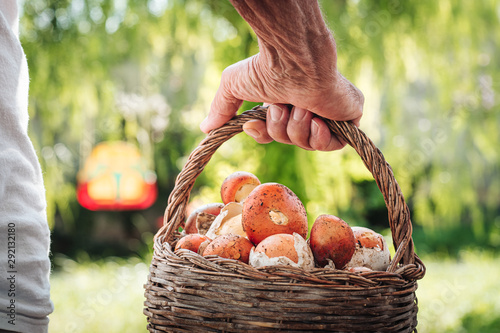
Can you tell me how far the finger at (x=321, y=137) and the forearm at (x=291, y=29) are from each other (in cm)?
16

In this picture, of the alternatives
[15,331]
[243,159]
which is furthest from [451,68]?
[15,331]

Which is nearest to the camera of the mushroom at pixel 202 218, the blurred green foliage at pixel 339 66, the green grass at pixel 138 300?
the mushroom at pixel 202 218

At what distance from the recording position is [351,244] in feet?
2.44

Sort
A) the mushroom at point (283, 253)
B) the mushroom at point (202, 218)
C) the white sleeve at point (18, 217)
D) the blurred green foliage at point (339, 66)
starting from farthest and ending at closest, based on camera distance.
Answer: the blurred green foliage at point (339, 66)
the mushroom at point (202, 218)
the mushroom at point (283, 253)
the white sleeve at point (18, 217)

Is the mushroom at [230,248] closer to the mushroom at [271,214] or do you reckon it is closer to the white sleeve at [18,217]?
the mushroom at [271,214]

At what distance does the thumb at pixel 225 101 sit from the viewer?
2.63 feet

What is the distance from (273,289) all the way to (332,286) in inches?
3.2

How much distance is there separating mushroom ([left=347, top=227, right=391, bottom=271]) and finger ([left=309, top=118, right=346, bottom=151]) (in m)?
0.18

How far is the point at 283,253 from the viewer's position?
2.24 feet

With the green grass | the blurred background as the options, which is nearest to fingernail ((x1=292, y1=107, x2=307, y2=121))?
the blurred background

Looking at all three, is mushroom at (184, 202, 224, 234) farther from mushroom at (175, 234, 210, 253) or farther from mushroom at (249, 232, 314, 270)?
mushroom at (249, 232, 314, 270)

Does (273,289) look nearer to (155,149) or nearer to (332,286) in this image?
(332,286)

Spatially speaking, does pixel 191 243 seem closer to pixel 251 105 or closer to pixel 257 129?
pixel 257 129

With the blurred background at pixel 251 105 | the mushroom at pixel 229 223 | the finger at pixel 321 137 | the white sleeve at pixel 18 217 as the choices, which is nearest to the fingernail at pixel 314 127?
the finger at pixel 321 137
